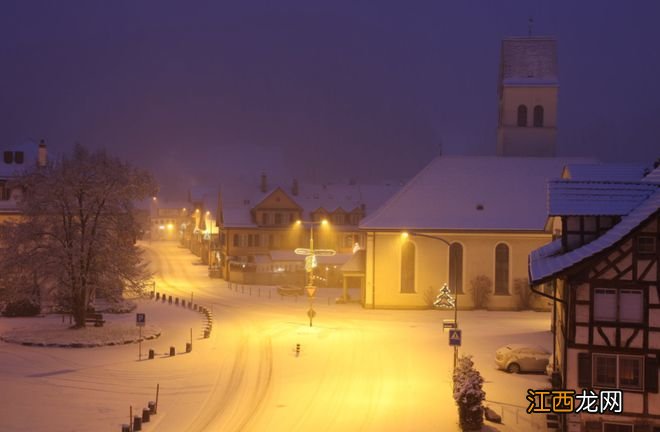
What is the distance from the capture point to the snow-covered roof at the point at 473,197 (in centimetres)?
5684

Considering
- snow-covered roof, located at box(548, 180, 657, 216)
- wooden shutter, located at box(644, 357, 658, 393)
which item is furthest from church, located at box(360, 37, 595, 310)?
wooden shutter, located at box(644, 357, 658, 393)

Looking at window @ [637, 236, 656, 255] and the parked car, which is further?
the parked car

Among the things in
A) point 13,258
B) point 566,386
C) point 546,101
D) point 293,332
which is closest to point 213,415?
point 566,386

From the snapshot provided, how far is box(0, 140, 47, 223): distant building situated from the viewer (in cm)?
5800

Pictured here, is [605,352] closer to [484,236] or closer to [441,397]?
[441,397]

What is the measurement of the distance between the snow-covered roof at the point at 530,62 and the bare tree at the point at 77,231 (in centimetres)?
3830

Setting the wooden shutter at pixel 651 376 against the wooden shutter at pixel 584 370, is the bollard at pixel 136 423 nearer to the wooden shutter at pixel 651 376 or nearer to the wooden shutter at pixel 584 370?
the wooden shutter at pixel 584 370

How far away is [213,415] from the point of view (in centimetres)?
2605

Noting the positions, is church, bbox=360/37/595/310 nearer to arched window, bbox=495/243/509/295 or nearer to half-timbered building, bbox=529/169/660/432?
arched window, bbox=495/243/509/295

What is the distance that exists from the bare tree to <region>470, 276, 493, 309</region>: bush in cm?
2586

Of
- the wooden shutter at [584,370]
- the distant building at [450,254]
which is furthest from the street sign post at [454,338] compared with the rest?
the distant building at [450,254]

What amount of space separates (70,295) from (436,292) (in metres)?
27.2

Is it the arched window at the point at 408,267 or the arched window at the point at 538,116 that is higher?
the arched window at the point at 538,116

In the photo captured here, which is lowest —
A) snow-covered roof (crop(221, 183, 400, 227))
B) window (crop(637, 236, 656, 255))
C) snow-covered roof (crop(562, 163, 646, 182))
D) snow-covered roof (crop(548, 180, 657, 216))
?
window (crop(637, 236, 656, 255))
